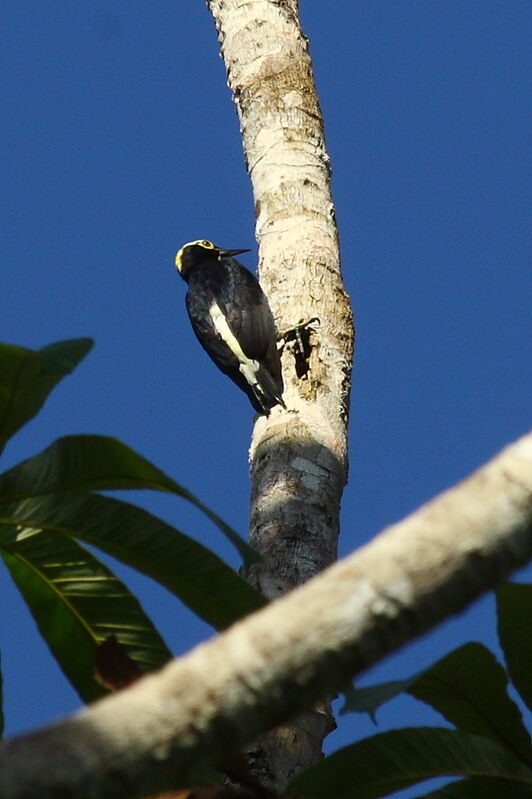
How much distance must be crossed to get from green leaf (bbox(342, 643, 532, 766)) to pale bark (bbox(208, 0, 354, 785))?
1.60ft

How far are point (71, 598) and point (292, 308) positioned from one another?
1.84 meters

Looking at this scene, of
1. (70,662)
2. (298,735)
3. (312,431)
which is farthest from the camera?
(312,431)

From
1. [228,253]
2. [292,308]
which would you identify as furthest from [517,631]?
[228,253]

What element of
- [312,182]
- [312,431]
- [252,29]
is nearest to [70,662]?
[312,431]

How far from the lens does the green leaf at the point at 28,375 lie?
1.59 meters

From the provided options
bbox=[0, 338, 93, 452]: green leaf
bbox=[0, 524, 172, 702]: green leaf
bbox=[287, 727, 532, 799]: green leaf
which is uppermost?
bbox=[0, 338, 93, 452]: green leaf

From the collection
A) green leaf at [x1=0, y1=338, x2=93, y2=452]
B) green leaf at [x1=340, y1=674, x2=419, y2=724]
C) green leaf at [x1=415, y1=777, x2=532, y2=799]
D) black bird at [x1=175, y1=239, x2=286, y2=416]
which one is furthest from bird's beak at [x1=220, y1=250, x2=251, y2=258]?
green leaf at [x1=340, y1=674, x2=419, y2=724]

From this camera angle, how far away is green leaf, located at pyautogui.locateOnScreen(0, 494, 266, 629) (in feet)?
5.97

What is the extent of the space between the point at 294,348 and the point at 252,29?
1.53 m

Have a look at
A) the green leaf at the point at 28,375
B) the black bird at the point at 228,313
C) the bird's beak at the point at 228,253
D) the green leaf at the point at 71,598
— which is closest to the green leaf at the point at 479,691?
the green leaf at the point at 71,598

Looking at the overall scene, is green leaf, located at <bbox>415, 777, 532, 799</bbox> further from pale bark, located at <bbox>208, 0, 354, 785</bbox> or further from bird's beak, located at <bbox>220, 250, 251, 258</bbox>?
bird's beak, located at <bbox>220, 250, 251, 258</bbox>

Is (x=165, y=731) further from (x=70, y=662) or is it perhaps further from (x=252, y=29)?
(x=252, y=29)

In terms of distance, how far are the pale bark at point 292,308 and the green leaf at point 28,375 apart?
82 centimetres

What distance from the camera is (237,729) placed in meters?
1.02
